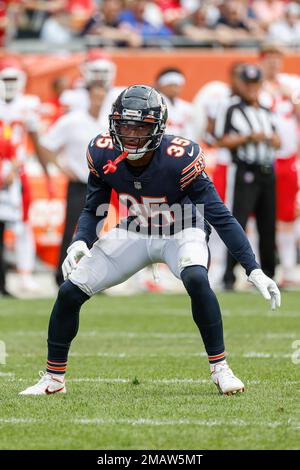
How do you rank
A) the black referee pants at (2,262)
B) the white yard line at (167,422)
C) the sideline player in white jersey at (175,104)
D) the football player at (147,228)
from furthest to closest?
the sideline player in white jersey at (175,104), the black referee pants at (2,262), the football player at (147,228), the white yard line at (167,422)

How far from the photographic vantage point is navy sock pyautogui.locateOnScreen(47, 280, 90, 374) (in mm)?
4723

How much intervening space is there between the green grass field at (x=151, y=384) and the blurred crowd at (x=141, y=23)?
5.47 m

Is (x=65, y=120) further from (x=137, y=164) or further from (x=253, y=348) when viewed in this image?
(x=137, y=164)

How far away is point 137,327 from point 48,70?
573 cm

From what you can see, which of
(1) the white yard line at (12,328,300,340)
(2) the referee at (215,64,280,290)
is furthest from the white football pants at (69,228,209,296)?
(2) the referee at (215,64,280,290)

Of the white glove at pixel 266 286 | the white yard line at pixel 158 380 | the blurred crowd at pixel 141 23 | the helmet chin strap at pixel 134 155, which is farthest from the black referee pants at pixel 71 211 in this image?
the white glove at pixel 266 286

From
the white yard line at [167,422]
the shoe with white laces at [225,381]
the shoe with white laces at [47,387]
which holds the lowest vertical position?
the shoe with white laces at [47,387]

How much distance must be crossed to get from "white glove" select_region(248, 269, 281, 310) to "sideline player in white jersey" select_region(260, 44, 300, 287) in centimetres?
536

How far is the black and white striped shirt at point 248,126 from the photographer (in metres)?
9.49

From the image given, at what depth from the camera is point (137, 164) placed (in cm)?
484

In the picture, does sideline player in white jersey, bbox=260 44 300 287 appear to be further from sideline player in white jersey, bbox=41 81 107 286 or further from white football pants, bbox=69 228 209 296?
white football pants, bbox=69 228 209 296

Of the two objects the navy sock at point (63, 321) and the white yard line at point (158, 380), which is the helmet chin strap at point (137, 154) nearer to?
the navy sock at point (63, 321)

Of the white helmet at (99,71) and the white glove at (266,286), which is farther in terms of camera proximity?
the white helmet at (99,71)

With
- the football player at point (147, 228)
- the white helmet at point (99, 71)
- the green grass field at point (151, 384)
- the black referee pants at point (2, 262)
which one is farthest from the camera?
the white helmet at point (99, 71)
